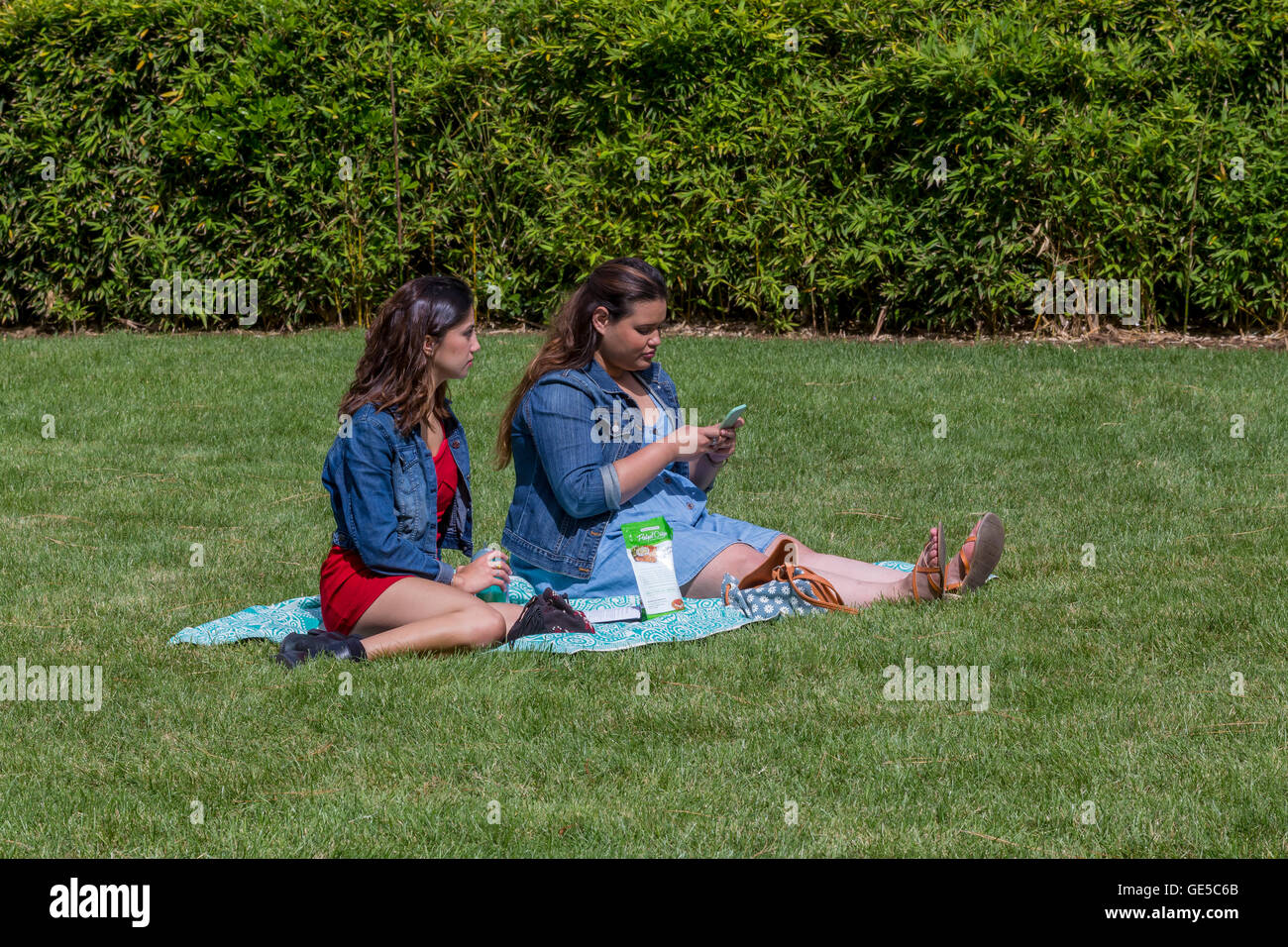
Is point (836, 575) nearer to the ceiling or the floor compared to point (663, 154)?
nearer to the floor

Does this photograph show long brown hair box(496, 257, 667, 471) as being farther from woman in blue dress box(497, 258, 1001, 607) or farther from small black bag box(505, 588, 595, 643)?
small black bag box(505, 588, 595, 643)

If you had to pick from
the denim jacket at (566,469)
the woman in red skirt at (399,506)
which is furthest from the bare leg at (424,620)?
the denim jacket at (566,469)

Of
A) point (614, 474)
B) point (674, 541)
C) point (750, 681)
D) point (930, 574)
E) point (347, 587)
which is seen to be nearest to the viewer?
point (750, 681)

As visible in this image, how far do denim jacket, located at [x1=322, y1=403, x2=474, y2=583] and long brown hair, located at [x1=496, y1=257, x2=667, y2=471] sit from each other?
0.56 m

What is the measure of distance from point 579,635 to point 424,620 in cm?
58

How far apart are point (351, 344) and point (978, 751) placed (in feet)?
25.0

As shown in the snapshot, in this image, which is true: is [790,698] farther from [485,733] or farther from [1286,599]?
[1286,599]

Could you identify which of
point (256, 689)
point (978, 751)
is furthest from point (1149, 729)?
point (256, 689)

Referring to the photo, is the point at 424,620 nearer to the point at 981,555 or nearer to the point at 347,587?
the point at 347,587

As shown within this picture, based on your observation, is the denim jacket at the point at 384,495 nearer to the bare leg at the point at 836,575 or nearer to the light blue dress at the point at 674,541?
the light blue dress at the point at 674,541

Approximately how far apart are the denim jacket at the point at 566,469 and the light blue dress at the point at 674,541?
60 mm

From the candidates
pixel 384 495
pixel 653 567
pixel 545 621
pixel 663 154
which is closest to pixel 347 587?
pixel 384 495

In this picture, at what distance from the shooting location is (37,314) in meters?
12.4

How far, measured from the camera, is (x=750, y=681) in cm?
497
